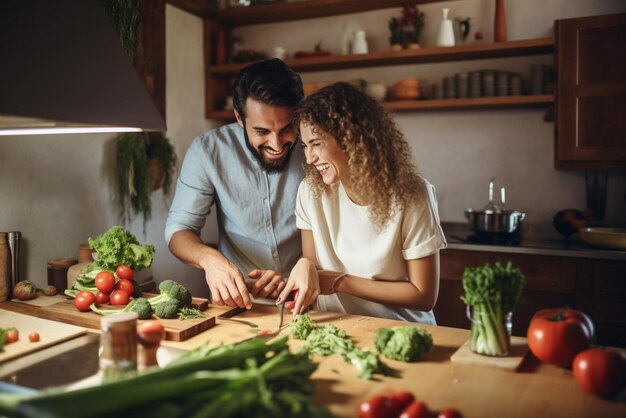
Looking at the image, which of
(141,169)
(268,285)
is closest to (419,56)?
(141,169)

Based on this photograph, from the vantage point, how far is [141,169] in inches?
147

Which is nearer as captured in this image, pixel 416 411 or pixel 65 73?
pixel 416 411

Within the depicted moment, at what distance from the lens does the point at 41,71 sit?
1324 mm

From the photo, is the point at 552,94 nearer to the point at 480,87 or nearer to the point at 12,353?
the point at 480,87

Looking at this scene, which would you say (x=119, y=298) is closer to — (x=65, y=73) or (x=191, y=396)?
(x=65, y=73)

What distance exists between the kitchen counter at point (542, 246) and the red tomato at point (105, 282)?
220cm

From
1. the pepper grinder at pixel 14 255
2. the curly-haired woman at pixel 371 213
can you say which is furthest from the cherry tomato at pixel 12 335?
the curly-haired woman at pixel 371 213

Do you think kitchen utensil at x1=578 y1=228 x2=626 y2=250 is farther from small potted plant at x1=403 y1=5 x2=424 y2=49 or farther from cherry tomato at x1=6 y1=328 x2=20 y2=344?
cherry tomato at x1=6 y1=328 x2=20 y2=344

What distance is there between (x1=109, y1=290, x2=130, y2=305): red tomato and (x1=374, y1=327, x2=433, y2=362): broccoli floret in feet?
3.17

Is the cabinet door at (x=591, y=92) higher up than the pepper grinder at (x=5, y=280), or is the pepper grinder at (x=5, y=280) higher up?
the cabinet door at (x=591, y=92)

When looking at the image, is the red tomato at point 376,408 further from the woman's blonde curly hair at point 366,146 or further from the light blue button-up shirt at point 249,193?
the light blue button-up shirt at point 249,193

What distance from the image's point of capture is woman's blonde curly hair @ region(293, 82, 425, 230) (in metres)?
2.02

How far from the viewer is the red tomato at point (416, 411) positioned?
3.58 ft

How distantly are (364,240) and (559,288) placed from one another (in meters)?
1.76
